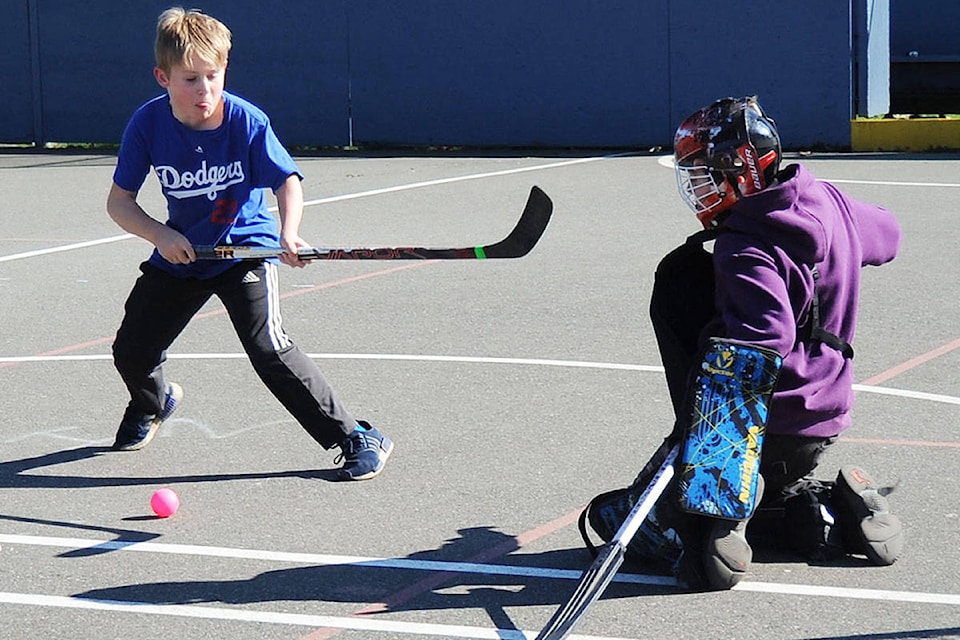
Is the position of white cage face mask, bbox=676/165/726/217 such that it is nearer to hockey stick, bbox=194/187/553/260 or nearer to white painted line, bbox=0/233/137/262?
hockey stick, bbox=194/187/553/260

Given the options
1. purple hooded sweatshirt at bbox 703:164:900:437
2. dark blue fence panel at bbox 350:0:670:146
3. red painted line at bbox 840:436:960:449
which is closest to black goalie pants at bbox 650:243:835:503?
purple hooded sweatshirt at bbox 703:164:900:437

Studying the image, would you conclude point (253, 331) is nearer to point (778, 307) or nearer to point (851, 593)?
point (778, 307)

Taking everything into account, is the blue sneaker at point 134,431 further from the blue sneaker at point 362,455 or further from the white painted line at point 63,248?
the white painted line at point 63,248

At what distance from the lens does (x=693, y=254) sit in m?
4.41

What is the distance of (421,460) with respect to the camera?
5605 millimetres

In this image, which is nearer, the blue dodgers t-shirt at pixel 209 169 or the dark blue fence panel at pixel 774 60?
the blue dodgers t-shirt at pixel 209 169

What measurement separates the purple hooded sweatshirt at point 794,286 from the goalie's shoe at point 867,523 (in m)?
0.22

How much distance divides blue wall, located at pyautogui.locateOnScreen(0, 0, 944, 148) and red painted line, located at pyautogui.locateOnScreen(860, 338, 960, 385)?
446 inches

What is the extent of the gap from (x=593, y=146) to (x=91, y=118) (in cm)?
738

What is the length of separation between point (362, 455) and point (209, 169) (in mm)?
1179

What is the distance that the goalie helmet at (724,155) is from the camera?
4148 mm

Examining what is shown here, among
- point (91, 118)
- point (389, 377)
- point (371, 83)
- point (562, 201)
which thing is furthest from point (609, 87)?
point (389, 377)

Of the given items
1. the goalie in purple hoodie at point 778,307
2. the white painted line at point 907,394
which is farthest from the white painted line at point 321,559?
the white painted line at point 907,394

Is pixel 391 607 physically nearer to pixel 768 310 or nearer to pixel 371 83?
pixel 768 310
